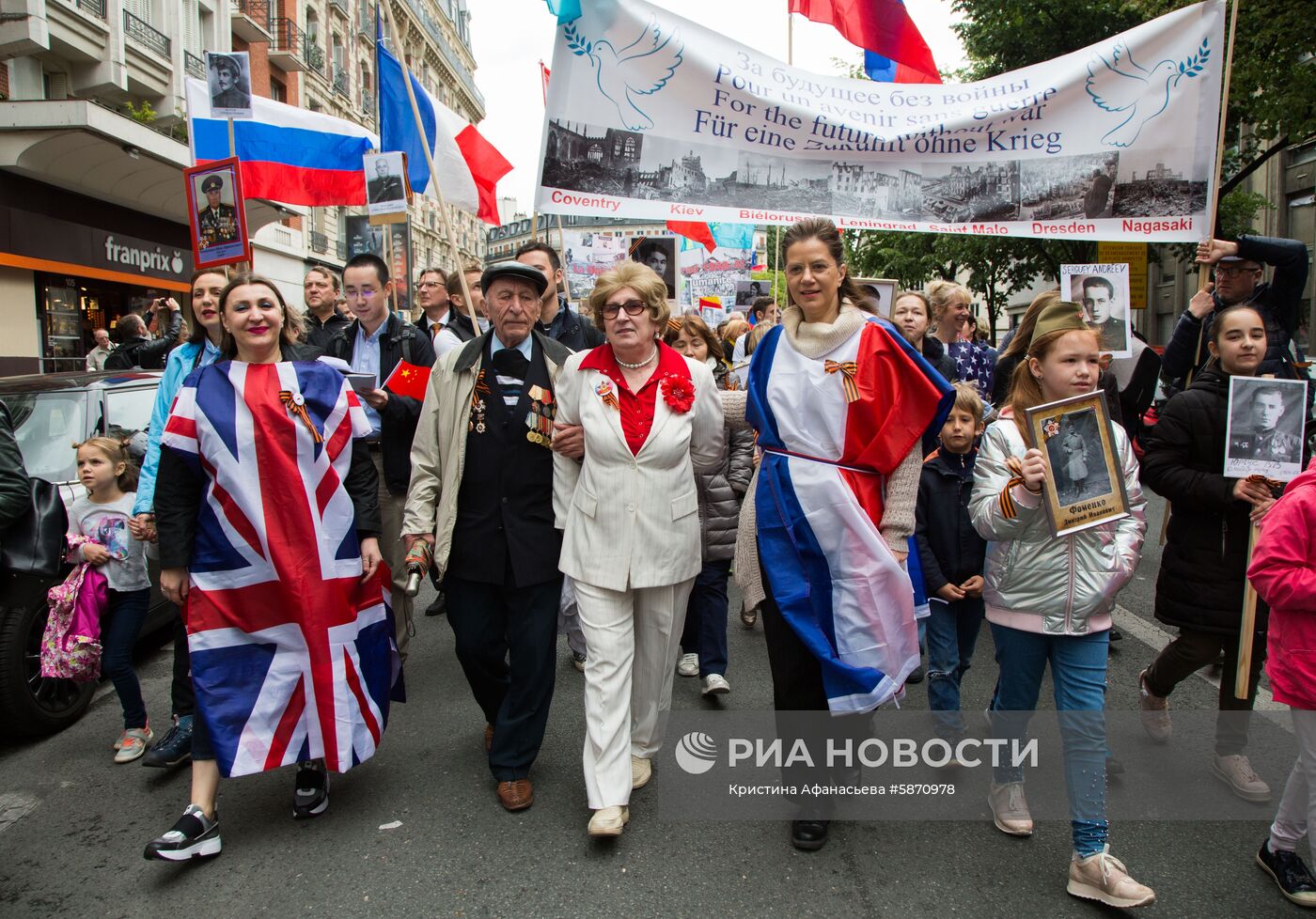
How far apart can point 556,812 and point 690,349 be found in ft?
9.91

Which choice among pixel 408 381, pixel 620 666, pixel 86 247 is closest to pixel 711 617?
pixel 620 666

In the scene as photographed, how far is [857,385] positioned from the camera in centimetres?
319

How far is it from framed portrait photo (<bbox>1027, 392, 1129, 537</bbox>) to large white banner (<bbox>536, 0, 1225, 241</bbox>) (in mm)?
2026

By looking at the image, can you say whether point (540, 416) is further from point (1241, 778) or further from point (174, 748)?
point (1241, 778)

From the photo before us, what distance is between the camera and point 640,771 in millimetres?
3727

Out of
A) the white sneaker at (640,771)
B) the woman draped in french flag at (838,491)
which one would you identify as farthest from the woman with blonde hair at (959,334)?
the white sneaker at (640,771)

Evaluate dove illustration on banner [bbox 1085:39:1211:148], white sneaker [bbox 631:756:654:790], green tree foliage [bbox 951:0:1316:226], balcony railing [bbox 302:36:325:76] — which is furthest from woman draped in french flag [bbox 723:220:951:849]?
balcony railing [bbox 302:36:325:76]

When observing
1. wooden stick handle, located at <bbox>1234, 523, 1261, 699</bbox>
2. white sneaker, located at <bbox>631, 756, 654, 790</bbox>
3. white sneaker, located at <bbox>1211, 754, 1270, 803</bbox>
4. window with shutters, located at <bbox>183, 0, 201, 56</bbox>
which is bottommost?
white sneaker, located at <bbox>631, 756, 654, 790</bbox>

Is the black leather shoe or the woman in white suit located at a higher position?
the woman in white suit

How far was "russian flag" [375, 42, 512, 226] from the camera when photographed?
713 cm

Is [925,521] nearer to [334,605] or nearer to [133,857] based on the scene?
[334,605]

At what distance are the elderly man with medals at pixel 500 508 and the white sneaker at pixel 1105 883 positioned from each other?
194 cm

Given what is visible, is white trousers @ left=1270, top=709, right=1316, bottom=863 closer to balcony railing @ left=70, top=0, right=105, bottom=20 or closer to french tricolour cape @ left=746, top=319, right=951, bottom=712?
french tricolour cape @ left=746, top=319, right=951, bottom=712

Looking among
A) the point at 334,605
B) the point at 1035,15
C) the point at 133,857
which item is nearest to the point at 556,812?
the point at 334,605
